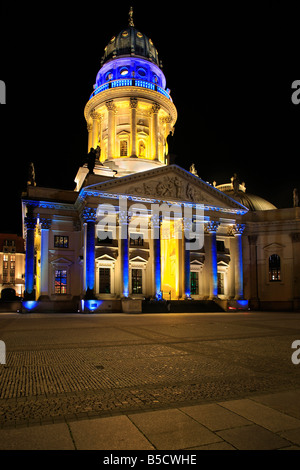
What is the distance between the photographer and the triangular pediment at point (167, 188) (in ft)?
140

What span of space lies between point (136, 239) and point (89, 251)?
26.0ft

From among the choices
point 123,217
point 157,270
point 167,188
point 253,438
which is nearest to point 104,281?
point 157,270

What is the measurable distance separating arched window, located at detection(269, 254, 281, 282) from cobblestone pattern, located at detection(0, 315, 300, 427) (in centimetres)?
4001

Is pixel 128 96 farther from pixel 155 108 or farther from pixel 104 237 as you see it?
pixel 104 237

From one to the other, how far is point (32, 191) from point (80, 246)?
887 centimetres

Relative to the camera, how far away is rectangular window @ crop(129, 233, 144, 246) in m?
47.0

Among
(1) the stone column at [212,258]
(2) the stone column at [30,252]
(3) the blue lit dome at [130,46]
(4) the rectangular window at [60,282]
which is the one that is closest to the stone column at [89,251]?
(4) the rectangular window at [60,282]

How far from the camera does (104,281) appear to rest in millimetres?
45000

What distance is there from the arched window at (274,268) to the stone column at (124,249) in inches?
904

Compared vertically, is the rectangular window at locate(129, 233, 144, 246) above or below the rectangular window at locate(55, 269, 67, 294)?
above

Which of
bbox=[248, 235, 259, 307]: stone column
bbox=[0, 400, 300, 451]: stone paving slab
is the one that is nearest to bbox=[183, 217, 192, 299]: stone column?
bbox=[248, 235, 259, 307]: stone column

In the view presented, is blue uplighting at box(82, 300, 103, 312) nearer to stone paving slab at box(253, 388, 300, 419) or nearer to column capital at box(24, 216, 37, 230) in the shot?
column capital at box(24, 216, 37, 230)

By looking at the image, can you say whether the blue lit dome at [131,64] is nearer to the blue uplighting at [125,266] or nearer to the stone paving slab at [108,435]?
the blue uplighting at [125,266]
